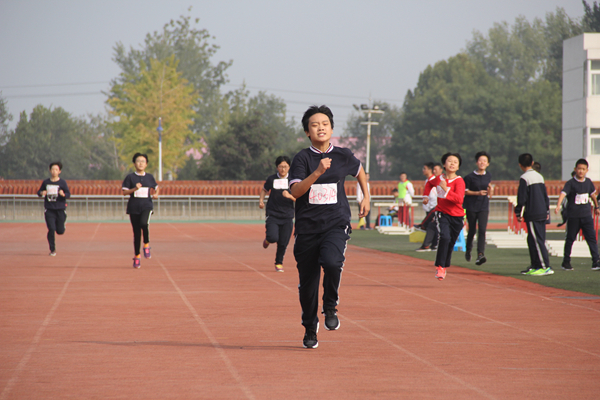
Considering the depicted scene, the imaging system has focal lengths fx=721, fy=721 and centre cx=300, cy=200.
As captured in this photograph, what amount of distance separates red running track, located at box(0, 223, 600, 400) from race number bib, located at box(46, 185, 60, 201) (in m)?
3.66

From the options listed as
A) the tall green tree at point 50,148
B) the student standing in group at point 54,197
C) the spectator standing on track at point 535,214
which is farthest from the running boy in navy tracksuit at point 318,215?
the tall green tree at point 50,148

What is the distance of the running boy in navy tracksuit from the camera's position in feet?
18.5

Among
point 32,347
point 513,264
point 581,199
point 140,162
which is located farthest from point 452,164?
point 32,347

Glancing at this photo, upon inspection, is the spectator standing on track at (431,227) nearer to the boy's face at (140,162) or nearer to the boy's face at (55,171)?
the boy's face at (140,162)

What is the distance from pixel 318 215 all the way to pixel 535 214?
22.2ft

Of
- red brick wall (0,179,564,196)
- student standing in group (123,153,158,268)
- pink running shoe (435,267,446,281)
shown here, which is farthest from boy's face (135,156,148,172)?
red brick wall (0,179,564,196)

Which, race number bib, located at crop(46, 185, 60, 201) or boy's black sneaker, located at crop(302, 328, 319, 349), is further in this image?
race number bib, located at crop(46, 185, 60, 201)

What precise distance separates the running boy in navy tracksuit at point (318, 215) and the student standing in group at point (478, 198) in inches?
300

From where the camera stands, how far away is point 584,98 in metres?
36.4

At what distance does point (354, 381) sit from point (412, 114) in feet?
221

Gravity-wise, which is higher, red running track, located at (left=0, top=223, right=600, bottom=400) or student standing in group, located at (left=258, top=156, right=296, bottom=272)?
student standing in group, located at (left=258, top=156, right=296, bottom=272)

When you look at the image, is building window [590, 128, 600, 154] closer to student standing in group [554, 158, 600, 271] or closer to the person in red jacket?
student standing in group [554, 158, 600, 271]

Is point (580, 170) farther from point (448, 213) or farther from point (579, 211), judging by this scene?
point (448, 213)

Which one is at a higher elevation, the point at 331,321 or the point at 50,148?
the point at 50,148
